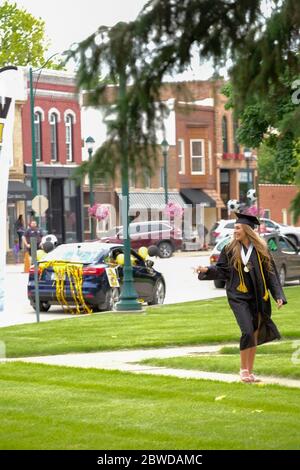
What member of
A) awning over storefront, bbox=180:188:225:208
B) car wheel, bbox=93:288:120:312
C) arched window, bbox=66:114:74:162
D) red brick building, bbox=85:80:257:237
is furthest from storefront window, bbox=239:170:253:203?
car wheel, bbox=93:288:120:312

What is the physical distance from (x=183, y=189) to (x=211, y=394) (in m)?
61.2

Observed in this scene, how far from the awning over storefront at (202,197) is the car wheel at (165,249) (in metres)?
17.7

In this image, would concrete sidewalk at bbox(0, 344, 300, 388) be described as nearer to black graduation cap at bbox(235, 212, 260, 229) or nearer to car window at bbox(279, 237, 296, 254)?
black graduation cap at bbox(235, 212, 260, 229)

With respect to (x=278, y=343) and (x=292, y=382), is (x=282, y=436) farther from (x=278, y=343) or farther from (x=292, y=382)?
(x=278, y=343)

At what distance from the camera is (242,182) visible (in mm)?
80375

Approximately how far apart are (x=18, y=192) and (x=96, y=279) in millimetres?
31554

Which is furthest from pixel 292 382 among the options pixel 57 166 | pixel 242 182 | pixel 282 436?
pixel 242 182

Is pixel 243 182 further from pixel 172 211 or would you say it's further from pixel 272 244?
pixel 272 244

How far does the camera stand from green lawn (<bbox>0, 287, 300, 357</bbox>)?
16.9m

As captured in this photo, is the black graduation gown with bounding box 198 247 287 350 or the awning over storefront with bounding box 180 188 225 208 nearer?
the black graduation gown with bounding box 198 247 287 350

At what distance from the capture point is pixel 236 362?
1443cm

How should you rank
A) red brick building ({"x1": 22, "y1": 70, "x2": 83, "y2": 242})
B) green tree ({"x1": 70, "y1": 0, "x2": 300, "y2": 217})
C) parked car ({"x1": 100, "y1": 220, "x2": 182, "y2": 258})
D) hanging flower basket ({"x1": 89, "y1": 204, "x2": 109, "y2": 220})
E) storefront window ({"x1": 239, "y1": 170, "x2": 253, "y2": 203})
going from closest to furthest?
green tree ({"x1": 70, "y1": 0, "x2": 300, "y2": 217}) → parked car ({"x1": 100, "y1": 220, "x2": 182, "y2": 258}) → hanging flower basket ({"x1": 89, "y1": 204, "x2": 109, "y2": 220}) → red brick building ({"x1": 22, "y1": 70, "x2": 83, "y2": 242}) → storefront window ({"x1": 239, "y1": 170, "x2": 253, "y2": 203})

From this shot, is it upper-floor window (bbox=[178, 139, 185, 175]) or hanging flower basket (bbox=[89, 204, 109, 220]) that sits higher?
upper-floor window (bbox=[178, 139, 185, 175])

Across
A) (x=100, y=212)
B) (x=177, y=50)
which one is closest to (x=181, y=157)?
(x=100, y=212)
